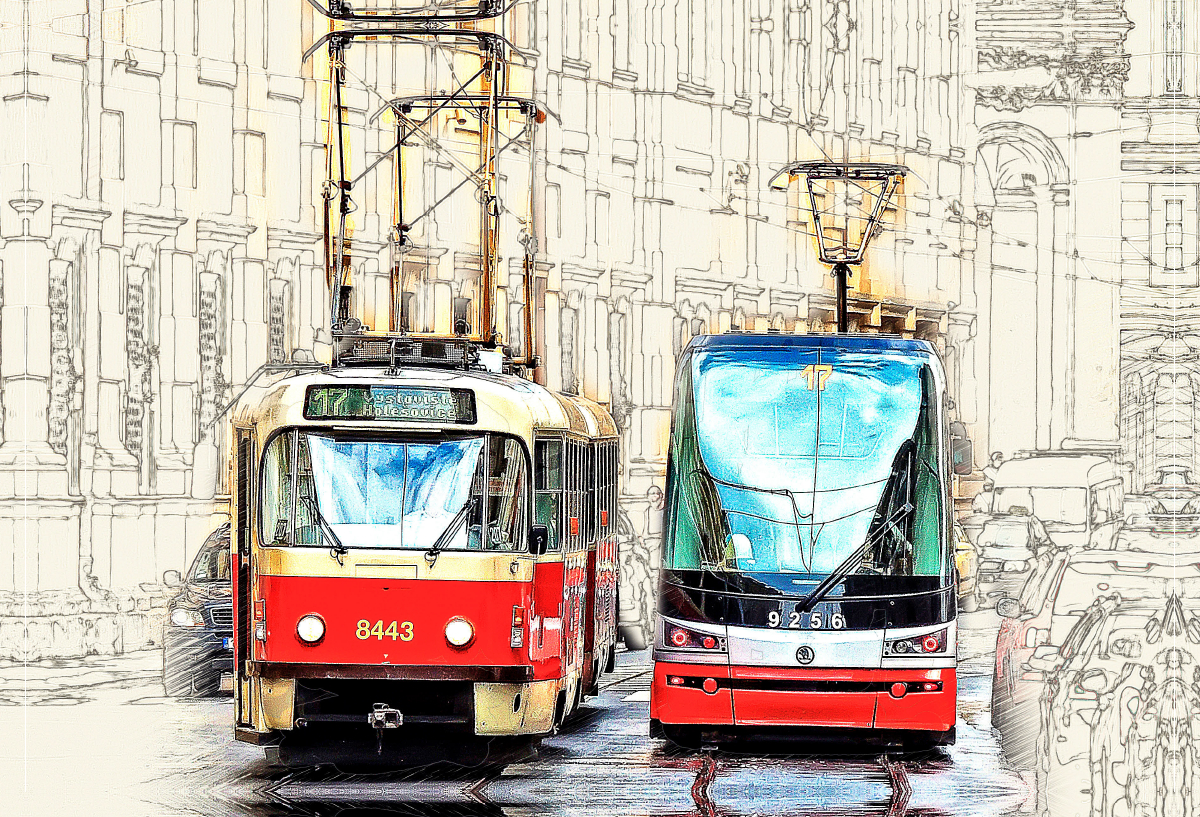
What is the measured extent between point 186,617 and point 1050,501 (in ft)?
113

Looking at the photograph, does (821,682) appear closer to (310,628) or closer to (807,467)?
(807,467)

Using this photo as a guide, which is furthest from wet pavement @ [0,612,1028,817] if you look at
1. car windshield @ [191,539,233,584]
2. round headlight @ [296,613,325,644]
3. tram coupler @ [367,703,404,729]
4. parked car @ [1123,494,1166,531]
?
parked car @ [1123,494,1166,531]

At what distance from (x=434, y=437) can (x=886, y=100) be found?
33.0 meters

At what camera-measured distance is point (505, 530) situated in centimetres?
1388

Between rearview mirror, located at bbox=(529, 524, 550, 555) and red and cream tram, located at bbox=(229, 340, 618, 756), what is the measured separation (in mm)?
11

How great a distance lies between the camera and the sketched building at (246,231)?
89.7 ft

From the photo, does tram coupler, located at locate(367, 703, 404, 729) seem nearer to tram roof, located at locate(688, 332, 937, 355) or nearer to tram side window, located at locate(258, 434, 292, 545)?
tram side window, located at locate(258, 434, 292, 545)

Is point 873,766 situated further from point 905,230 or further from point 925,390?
point 905,230

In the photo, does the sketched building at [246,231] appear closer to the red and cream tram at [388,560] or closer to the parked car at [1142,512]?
the parked car at [1142,512]

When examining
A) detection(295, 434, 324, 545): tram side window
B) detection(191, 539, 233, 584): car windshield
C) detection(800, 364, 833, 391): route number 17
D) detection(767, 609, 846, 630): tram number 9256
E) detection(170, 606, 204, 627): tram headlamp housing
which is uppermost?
detection(800, 364, 833, 391): route number 17

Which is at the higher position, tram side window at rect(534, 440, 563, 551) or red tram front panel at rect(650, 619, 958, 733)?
tram side window at rect(534, 440, 563, 551)

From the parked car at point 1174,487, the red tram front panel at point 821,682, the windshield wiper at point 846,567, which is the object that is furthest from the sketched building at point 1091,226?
the red tram front panel at point 821,682

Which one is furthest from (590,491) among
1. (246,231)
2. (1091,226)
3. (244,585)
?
(1091,226)

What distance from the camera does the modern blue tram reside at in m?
14.4
